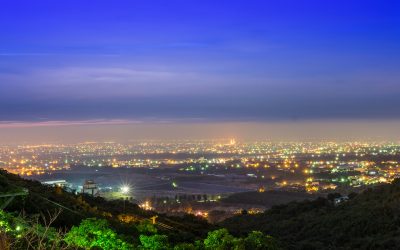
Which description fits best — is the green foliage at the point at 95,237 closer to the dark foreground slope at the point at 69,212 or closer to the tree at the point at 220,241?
the dark foreground slope at the point at 69,212

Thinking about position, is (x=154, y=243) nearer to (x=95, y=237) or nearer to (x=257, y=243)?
(x=95, y=237)

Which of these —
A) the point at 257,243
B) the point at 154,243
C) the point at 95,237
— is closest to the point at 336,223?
the point at 257,243

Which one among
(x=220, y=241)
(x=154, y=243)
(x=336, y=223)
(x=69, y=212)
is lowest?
(x=336, y=223)

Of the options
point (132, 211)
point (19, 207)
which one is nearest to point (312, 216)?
point (132, 211)

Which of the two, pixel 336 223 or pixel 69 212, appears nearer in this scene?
pixel 69 212

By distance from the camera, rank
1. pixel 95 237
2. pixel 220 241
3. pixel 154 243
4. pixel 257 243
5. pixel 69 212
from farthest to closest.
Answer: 1. pixel 69 212
2. pixel 95 237
3. pixel 154 243
4. pixel 220 241
5. pixel 257 243

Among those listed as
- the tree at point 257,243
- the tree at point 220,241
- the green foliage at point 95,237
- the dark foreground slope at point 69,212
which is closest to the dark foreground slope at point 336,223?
the dark foreground slope at point 69,212
